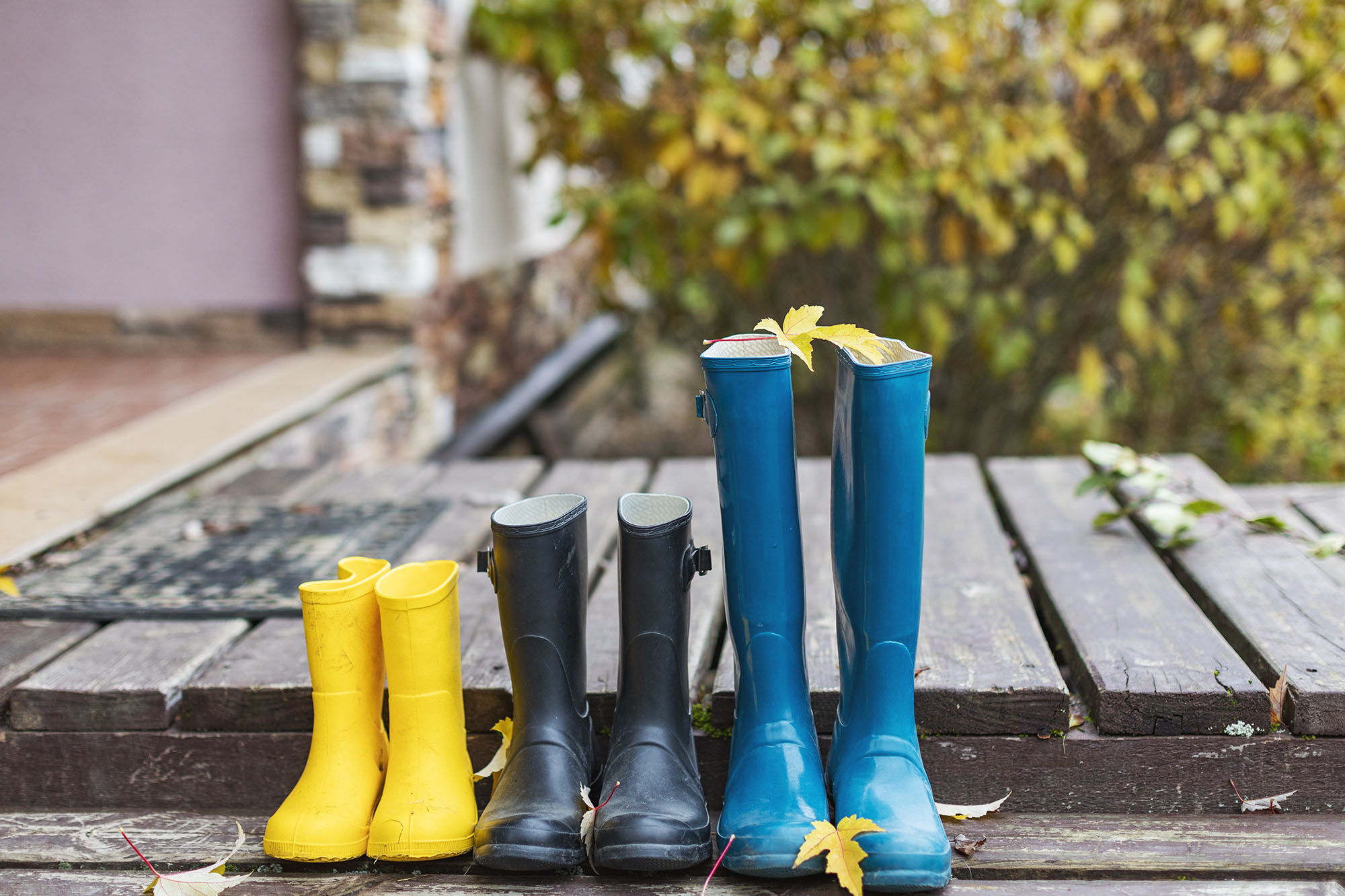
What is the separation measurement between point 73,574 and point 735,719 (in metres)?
1.22

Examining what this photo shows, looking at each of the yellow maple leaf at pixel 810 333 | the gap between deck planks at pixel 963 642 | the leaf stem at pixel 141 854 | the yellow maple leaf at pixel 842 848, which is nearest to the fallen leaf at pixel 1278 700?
the gap between deck planks at pixel 963 642

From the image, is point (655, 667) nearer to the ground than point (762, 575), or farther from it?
nearer to the ground

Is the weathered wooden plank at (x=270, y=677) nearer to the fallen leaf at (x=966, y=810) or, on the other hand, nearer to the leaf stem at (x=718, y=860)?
the leaf stem at (x=718, y=860)

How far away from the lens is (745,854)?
118 centimetres

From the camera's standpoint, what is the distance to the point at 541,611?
4.25ft

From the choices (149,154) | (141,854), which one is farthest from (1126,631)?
(149,154)

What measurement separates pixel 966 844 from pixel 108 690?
1.10 m

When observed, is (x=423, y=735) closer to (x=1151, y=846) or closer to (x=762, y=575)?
(x=762, y=575)

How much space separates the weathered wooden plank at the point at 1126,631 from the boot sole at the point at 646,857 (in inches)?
21.6

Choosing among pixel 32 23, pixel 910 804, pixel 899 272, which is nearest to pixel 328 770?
pixel 910 804


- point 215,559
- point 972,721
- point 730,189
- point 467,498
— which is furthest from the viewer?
point 730,189

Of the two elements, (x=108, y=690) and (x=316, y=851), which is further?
(x=108, y=690)

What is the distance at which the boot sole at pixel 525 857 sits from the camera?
1.18 metres

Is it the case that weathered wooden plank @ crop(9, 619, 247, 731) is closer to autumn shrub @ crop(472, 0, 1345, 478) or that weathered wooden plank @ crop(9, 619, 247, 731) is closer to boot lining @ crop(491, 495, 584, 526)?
boot lining @ crop(491, 495, 584, 526)
